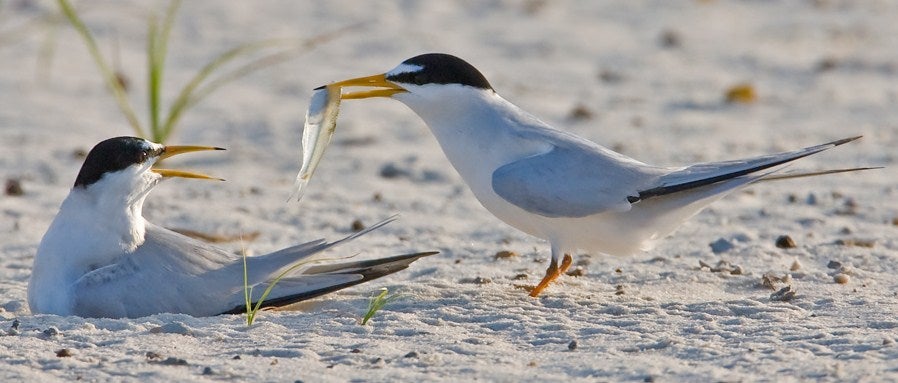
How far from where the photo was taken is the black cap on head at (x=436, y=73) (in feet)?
15.5

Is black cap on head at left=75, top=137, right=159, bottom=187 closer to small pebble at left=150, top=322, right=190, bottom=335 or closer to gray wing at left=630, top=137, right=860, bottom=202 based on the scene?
small pebble at left=150, top=322, right=190, bottom=335

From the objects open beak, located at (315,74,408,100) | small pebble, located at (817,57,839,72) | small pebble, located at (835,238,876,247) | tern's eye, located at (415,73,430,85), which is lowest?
small pebble, located at (835,238,876,247)

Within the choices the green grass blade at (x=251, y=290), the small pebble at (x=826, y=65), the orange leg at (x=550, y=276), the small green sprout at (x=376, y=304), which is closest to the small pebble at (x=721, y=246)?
the orange leg at (x=550, y=276)

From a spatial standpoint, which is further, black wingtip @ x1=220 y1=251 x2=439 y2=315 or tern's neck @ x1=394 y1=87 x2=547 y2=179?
tern's neck @ x1=394 y1=87 x2=547 y2=179

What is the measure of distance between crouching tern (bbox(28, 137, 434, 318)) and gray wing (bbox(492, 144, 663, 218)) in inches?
15.5

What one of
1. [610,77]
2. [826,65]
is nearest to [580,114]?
[610,77]

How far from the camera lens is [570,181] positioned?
448cm

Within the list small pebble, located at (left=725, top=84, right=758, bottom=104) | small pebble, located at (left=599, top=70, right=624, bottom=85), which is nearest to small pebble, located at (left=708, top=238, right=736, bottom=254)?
small pebble, located at (left=725, top=84, right=758, bottom=104)

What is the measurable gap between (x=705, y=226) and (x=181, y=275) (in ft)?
8.01

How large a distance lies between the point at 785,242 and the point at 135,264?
8.02 ft

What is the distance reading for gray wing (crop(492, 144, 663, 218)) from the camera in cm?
446

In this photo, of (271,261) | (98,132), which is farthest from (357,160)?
(271,261)

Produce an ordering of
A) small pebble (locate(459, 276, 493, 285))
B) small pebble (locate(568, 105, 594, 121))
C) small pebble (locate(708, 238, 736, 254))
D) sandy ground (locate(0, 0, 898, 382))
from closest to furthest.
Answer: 1. sandy ground (locate(0, 0, 898, 382))
2. small pebble (locate(459, 276, 493, 285))
3. small pebble (locate(708, 238, 736, 254))
4. small pebble (locate(568, 105, 594, 121))

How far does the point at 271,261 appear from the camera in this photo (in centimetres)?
444
